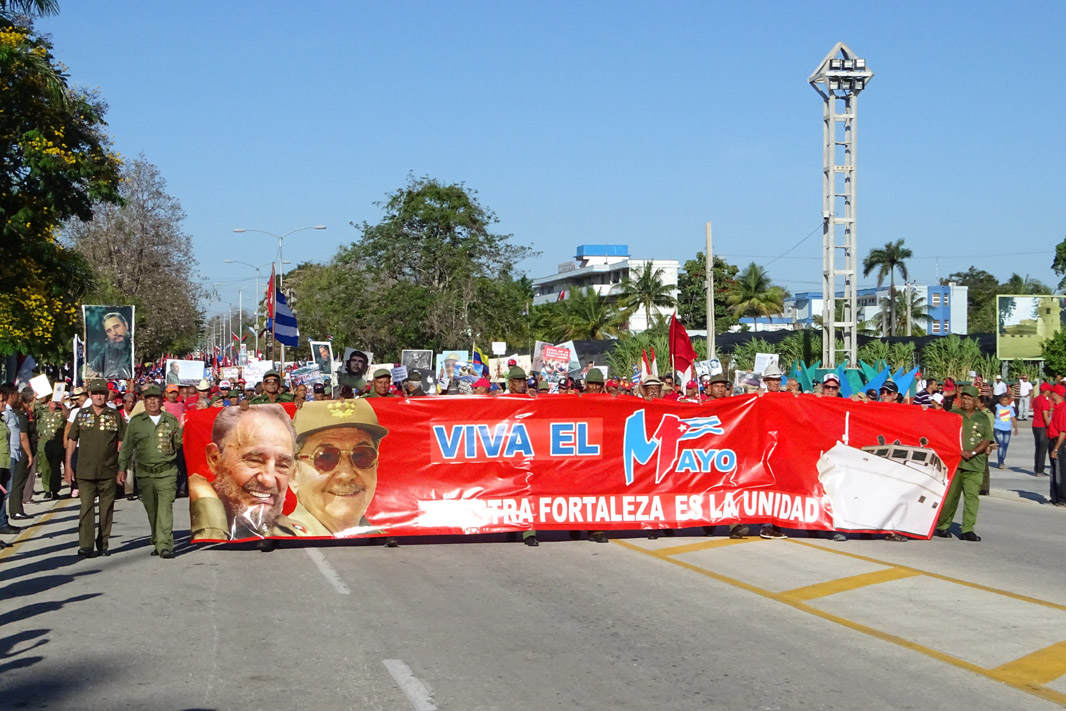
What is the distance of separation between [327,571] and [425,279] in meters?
49.3

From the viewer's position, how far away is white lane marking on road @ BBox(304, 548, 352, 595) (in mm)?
9945

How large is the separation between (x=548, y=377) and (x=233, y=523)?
26246mm

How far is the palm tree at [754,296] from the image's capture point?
9425 cm

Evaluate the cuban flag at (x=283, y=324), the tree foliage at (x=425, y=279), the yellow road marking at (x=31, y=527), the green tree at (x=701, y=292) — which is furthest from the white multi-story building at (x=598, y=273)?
the yellow road marking at (x=31, y=527)

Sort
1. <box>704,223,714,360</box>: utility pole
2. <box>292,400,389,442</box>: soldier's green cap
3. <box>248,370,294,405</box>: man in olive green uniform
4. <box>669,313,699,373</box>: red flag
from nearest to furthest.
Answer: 1. <box>292,400,389,442</box>: soldier's green cap
2. <box>248,370,294,405</box>: man in olive green uniform
3. <box>669,313,699,373</box>: red flag
4. <box>704,223,714,360</box>: utility pole

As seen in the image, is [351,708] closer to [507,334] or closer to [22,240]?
[22,240]

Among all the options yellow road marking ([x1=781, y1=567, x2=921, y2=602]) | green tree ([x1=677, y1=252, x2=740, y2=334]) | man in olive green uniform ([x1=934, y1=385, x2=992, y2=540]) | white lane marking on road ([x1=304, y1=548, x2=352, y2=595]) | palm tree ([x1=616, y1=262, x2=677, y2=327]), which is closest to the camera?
yellow road marking ([x1=781, y1=567, x2=921, y2=602])

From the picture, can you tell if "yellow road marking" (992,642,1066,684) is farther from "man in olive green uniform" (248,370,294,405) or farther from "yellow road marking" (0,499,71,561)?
"yellow road marking" (0,499,71,561)

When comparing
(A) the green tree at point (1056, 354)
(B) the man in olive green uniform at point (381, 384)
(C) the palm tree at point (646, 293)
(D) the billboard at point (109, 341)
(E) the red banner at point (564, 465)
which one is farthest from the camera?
(C) the palm tree at point (646, 293)

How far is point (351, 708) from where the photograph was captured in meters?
6.21

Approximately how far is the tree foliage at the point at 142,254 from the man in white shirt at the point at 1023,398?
35.7 m

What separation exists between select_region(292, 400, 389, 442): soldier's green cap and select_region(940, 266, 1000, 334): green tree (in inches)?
4380

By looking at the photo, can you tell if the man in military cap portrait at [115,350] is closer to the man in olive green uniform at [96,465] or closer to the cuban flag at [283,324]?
the cuban flag at [283,324]

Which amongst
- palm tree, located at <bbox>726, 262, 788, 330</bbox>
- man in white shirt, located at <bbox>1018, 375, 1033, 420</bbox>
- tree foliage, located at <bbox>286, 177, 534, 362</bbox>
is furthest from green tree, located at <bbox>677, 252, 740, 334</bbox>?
man in white shirt, located at <bbox>1018, 375, 1033, 420</bbox>
